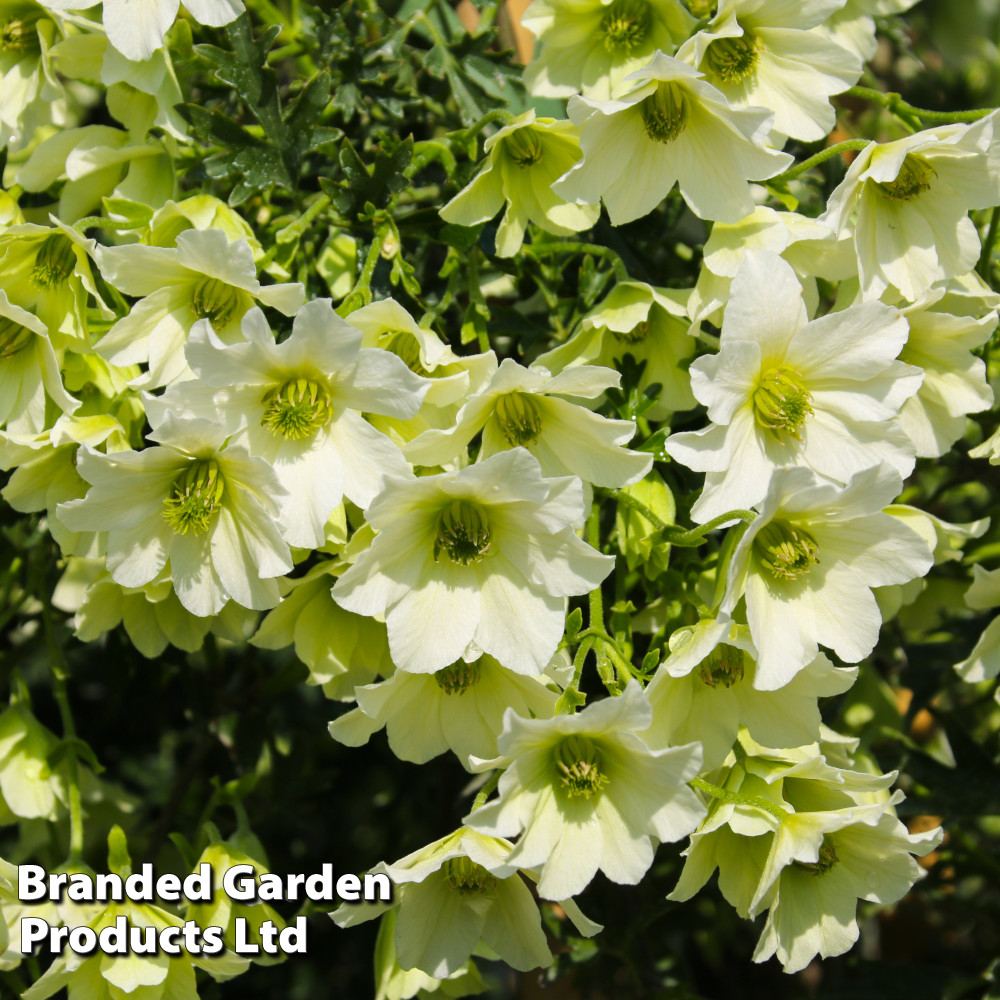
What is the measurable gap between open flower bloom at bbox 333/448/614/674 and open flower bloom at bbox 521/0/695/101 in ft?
1.69

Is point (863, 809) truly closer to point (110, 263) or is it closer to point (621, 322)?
point (621, 322)

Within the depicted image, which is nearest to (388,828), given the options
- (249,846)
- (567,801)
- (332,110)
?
(249,846)

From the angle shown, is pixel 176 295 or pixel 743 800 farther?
pixel 176 295

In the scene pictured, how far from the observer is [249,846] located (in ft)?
4.15

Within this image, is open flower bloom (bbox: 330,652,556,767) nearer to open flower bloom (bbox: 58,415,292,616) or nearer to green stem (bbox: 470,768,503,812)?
green stem (bbox: 470,768,503,812)

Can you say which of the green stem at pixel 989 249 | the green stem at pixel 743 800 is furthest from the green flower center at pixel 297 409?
the green stem at pixel 989 249

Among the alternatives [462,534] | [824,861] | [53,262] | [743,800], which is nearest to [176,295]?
[53,262]

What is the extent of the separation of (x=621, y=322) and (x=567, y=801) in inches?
18.6

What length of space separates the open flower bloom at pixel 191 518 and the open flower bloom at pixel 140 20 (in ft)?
1.36

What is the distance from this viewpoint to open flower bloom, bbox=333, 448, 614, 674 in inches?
35.3

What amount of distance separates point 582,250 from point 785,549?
1.28 feet

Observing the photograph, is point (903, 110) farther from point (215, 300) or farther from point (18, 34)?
point (18, 34)

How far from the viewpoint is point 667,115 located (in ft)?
3.55

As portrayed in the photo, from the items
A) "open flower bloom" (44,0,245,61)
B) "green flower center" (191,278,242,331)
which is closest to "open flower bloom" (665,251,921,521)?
"green flower center" (191,278,242,331)
